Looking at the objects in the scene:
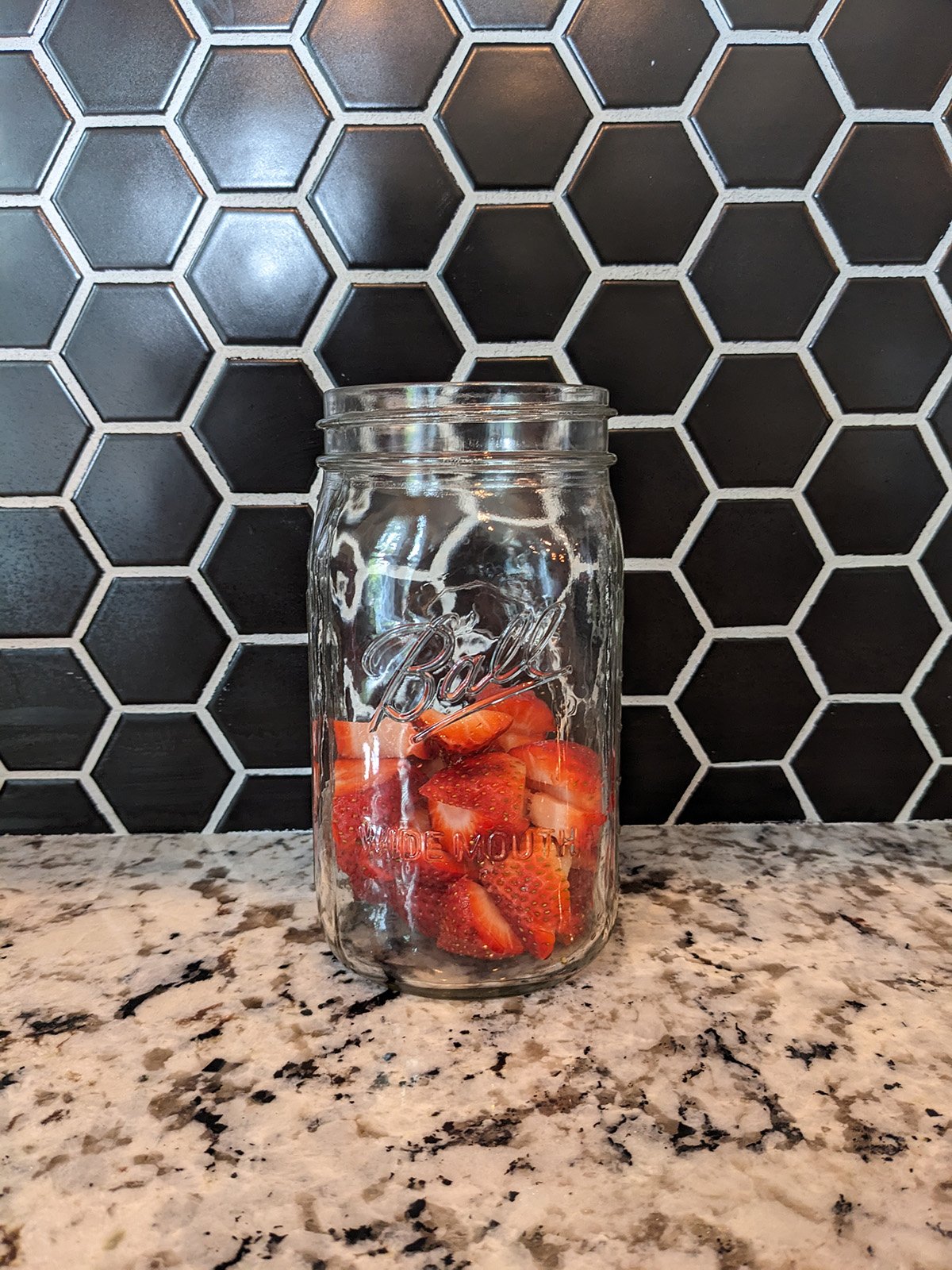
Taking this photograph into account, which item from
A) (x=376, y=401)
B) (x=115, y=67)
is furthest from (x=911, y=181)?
(x=115, y=67)

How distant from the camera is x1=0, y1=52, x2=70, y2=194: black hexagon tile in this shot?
27.7 inches

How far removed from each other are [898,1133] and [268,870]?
458 mm

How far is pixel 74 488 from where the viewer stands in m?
0.76

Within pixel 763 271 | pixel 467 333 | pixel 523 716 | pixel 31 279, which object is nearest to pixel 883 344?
pixel 763 271

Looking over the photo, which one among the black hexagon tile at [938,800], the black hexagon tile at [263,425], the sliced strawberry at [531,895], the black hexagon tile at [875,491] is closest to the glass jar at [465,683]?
the sliced strawberry at [531,895]

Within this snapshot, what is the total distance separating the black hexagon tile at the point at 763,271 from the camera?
2.42ft

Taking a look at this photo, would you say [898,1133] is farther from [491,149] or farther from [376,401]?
[491,149]

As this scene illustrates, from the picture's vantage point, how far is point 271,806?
0.81 metres

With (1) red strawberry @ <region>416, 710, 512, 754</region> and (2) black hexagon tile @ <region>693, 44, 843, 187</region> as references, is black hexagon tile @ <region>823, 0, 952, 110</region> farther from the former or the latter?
(1) red strawberry @ <region>416, 710, 512, 754</region>

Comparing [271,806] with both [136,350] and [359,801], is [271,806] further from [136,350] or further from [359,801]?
[136,350]

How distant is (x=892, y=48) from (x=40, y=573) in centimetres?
75

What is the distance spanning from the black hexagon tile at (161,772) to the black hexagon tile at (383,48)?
493 millimetres

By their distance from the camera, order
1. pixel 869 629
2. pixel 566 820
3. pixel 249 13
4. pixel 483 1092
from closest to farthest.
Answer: pixel 483 1092 < pixel 566 820 < pixel 249 13 < pixel 869 629

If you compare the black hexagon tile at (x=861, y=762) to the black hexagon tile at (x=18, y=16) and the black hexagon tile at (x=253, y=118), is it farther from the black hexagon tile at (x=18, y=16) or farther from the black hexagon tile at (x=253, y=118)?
the black hexagon tile at (x=18, y=16)
